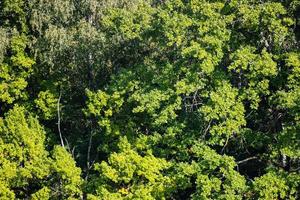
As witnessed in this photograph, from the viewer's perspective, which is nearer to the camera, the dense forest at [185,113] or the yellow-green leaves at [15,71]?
the dense forest at [185,113]

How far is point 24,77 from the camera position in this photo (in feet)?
128

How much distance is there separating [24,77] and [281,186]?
2275 centimetres

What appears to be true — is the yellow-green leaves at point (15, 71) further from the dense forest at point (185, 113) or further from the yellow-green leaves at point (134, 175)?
the yellow-green leaves at point (134, 175)

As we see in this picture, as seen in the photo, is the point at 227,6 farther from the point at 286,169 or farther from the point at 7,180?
the point at 7,180

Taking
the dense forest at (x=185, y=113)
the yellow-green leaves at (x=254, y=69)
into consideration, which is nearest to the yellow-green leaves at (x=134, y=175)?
the dense forest at (x=185, y=113)

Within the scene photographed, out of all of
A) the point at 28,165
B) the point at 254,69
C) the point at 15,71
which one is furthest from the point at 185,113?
the point at 15,71

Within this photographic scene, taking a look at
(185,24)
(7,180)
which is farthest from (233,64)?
(7,180)

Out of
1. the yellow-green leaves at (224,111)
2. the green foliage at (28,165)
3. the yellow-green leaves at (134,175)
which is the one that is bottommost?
the green foliage at (28,165)

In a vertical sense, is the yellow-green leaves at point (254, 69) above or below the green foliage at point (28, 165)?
above

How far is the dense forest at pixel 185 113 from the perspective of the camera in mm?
26625

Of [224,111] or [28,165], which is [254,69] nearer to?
[224,111]

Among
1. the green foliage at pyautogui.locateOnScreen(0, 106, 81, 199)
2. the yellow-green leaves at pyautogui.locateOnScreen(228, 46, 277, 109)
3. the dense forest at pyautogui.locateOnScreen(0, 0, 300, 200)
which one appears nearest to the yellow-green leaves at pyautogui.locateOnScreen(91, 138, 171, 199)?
the dense forest at pyautogui.locateOnScreen(0, 0, 300, 200)

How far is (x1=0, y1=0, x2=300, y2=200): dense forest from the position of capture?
26.6 m

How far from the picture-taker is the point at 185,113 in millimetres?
29844
